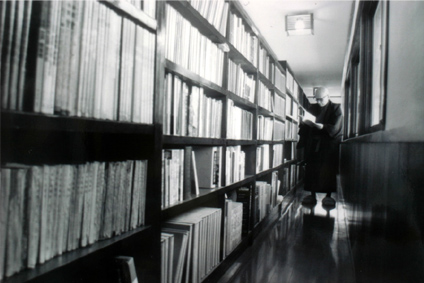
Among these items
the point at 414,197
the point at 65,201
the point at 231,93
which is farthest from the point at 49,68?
the point at 231,93

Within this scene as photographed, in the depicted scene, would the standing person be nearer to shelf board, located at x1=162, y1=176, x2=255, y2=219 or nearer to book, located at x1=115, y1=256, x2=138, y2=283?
shelf board, located at x1=162, y1=176, x2=255, y2=219

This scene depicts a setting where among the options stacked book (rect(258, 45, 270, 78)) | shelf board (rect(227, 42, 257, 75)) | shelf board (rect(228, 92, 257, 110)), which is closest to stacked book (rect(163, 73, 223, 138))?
shelf board (rect(228, 92, 257, 110))

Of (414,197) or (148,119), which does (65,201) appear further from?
(414,197)

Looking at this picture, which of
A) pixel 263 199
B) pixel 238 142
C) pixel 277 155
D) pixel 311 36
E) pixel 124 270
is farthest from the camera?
pixel 311 36

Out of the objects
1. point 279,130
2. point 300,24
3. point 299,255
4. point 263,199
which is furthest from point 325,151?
point 299,255

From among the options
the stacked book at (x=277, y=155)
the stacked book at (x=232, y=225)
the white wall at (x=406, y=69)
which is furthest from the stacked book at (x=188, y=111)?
the stacked book at (x=277, y=155)

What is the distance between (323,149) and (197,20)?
3.59 meters

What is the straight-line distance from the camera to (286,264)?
2.33 metres

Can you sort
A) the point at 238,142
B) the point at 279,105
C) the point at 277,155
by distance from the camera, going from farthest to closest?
1. the point at 279,105
2. the point at 277,155
3. the point at 238,142

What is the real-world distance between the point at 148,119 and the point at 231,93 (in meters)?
1.01

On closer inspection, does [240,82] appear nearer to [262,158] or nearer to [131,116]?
[262,158]

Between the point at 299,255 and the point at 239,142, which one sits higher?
the point at 239,142

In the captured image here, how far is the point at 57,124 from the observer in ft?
2.53

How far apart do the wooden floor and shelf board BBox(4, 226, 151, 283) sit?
119 centimetres
